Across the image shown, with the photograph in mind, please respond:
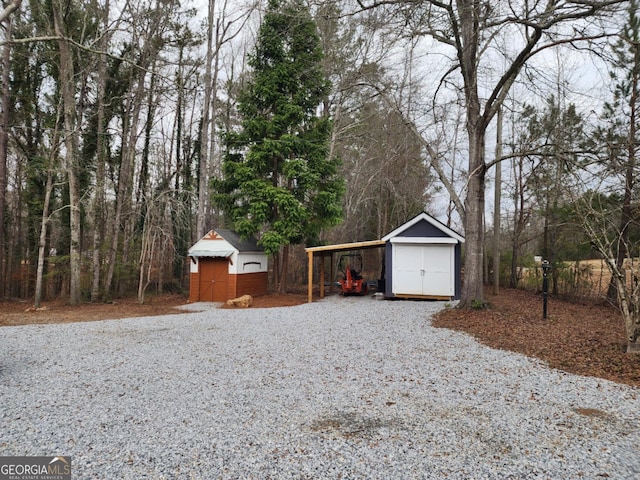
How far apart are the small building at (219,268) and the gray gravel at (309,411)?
271 inches

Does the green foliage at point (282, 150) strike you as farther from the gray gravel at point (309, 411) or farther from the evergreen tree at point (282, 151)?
the gray gravel at point (309, 411)

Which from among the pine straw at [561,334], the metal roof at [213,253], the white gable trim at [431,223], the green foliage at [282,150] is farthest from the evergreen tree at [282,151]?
the pine straw at [561,334]

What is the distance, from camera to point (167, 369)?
16.9 ft

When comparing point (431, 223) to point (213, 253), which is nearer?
→ point (431, 223)

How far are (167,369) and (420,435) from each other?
347 centimetres

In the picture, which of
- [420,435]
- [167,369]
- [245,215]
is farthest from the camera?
[245,215]

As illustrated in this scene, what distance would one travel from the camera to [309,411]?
12.4ft

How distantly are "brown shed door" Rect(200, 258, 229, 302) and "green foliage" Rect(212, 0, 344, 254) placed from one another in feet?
4.92

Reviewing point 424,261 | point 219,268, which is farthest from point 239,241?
point 424,261

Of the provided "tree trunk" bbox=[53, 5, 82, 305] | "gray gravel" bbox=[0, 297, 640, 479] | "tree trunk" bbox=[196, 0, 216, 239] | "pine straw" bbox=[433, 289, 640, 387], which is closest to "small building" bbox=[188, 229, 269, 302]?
"tree trunk" bbox=[196, 0, 216, 239]

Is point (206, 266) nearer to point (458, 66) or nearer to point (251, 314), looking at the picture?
point (251, 314)

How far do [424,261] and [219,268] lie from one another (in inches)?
282

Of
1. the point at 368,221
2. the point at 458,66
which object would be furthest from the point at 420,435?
the point at 368,221

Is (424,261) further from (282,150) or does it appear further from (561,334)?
(282,150)
